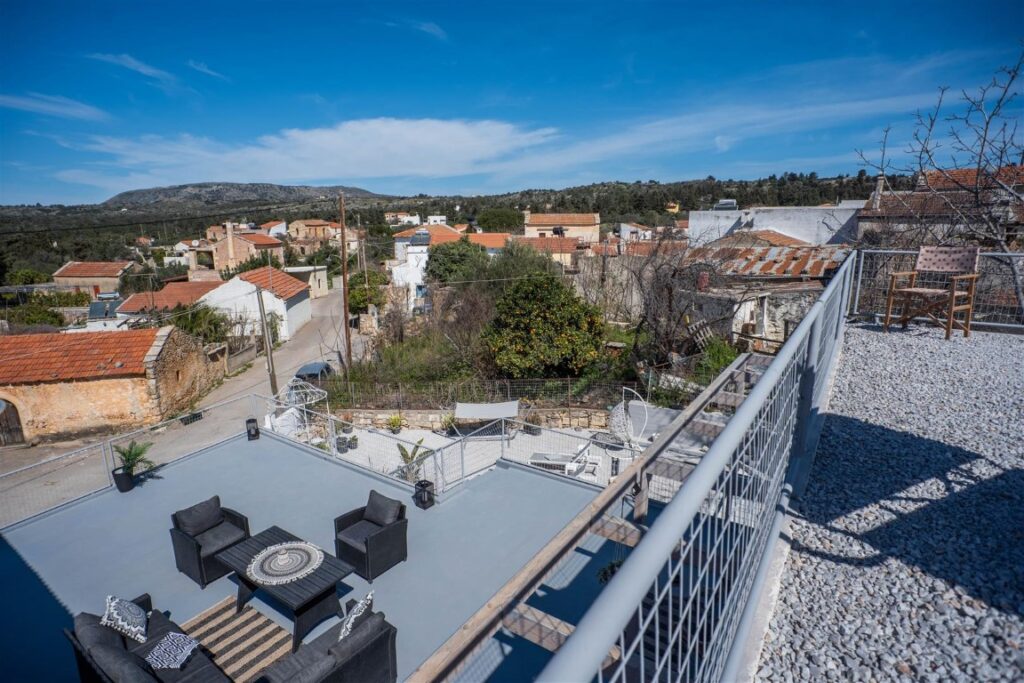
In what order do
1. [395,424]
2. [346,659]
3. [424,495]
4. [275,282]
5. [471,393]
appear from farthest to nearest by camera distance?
1. [275,282]
2. [471,393]
3. [395,424]
4. [424,495]
5. [346,659]

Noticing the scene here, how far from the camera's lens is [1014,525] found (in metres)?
2.74

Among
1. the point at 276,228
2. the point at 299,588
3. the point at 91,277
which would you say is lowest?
the point at 299,588

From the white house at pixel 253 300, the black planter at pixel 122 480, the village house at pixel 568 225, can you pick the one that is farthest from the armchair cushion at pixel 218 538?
the village house at pixel 568 225

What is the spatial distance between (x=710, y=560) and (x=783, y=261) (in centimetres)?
1293

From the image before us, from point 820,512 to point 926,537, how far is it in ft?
1.56

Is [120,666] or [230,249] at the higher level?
[230,249]

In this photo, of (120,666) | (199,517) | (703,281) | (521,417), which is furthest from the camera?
(703,281)

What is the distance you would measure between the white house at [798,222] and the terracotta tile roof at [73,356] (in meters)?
20.7

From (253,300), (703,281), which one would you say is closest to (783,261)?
(703,281)

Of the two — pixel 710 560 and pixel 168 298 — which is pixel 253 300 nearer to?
pixel 168 298

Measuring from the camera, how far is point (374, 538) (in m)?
6.14

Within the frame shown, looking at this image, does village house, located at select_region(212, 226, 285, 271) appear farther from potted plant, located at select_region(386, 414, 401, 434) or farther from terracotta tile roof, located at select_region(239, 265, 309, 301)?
potted plant, located at select_region(386, 414, 401, 434)

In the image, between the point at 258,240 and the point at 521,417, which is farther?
the point at 258,240

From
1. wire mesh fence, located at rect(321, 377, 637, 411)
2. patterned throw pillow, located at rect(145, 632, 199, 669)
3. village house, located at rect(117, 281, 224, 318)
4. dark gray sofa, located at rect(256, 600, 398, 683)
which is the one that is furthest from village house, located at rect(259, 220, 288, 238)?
dark gray sofa, located at rect(256, 600, 398, 683)
